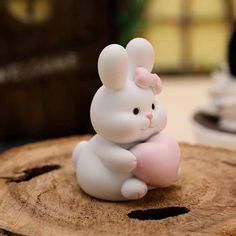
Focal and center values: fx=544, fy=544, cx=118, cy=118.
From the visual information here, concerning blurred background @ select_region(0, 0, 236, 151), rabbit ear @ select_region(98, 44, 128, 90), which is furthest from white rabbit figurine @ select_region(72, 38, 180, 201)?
blurred background @ select_region(0, 0, 236, 151)

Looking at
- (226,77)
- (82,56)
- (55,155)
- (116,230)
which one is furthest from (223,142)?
(82,56)

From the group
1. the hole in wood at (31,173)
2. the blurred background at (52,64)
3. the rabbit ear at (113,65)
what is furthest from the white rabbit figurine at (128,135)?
the blurred background at (52,64)

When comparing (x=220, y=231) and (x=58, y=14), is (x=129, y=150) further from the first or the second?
(x=58, y=14)

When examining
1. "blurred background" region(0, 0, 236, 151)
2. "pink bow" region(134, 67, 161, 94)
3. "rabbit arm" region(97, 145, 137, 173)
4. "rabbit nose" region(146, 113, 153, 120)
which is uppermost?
"pink bow" region(134, 67, 161, 94)

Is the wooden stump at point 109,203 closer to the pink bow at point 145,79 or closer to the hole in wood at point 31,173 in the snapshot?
the hole in wood at point 31,173

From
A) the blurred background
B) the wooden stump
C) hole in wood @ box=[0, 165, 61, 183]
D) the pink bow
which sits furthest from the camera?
the blurred background

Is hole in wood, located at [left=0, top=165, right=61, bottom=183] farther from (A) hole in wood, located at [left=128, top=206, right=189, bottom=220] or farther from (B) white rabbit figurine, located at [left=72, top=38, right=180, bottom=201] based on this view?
(A) hole in wood, located at [left=128, top=206, right=189, bottom=220]
